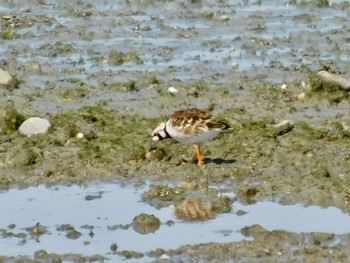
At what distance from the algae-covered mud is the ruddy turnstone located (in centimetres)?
21

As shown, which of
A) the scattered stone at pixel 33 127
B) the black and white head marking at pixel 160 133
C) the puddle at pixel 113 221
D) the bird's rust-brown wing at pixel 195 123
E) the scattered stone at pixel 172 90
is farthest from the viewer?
the scattered stone at pixel 172 90

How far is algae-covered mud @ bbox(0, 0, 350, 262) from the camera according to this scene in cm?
1048

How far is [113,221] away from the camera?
10.7 metres

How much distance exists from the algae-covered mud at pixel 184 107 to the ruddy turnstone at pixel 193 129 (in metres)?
0.21

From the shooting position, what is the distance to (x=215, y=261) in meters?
9.70

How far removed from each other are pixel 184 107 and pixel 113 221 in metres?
3.85

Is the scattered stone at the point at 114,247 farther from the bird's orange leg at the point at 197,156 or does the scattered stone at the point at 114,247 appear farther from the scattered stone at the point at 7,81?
the scattered stone at the point at 7,81

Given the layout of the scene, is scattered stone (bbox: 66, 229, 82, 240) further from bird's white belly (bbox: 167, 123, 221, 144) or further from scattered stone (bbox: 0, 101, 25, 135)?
scattered stone (bbox: 0, 101, 25, 135)

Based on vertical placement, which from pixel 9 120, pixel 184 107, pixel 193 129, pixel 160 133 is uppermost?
pixel 193 129

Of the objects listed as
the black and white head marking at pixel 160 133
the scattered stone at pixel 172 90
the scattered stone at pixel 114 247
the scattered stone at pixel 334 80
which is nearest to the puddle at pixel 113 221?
the scattered stone at pixel 114 247

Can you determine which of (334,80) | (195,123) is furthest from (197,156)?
(334,80)

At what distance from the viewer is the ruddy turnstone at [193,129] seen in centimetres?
1226

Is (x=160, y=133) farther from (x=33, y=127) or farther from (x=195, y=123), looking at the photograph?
(x=33, y=127)

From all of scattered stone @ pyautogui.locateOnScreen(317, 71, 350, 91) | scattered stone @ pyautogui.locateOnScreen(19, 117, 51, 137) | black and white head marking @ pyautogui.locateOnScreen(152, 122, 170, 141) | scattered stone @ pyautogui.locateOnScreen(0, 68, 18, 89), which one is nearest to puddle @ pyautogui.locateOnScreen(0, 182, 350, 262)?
black and white head marking @ pyautogui.locateOnScreen(152, 122, 170, 141)
